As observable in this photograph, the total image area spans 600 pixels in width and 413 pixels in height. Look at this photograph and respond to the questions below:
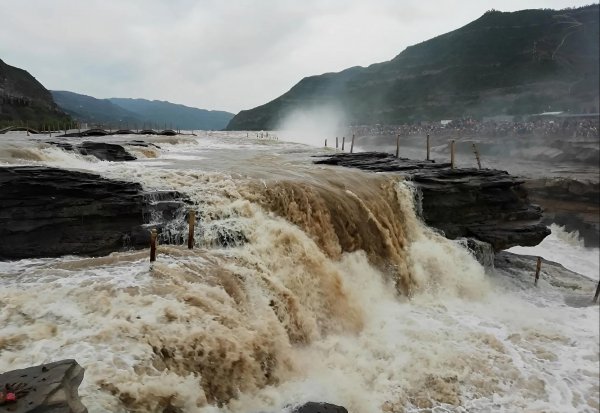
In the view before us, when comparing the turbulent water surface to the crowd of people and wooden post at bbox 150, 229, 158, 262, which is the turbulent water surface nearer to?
wooden post at bbox 150, 229, 158, 262

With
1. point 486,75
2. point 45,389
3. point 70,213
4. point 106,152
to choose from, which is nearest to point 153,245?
point 70,213

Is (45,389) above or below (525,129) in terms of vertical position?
below

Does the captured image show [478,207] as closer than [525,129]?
Yes

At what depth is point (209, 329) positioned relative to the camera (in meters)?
6.21

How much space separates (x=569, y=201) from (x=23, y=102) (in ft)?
172

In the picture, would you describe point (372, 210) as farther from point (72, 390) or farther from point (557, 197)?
point (557, 197)

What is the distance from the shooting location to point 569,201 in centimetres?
2564

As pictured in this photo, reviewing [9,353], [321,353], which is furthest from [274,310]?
[9,353]

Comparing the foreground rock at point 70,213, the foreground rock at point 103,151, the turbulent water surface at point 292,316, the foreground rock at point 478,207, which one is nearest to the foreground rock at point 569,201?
the foreground rock at point 478,207

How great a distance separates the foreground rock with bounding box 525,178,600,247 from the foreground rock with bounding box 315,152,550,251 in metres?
8.94

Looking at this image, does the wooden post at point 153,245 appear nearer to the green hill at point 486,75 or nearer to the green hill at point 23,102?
the green hill at point 23,102

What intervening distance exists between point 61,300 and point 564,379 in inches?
352

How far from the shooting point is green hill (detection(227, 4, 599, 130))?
6319 centimetres

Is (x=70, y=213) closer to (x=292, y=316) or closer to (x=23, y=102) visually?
(x=292, y=316)
